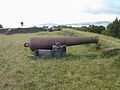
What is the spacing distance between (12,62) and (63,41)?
232cm

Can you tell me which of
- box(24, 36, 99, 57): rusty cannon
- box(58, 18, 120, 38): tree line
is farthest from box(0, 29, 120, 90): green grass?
box(58, 18, 120, 38): tree line

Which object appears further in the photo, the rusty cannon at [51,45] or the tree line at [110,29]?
the tree line at [110,29]

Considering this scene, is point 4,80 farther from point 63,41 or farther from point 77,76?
point 63,41

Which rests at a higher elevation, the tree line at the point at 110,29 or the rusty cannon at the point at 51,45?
the rusty cannon at the point at 51,45

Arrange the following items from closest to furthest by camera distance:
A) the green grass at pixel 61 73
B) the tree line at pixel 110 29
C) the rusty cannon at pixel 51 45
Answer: the green grass at pixel 61 73
the rusty cannon at pixel 51 45
the tree line at pixel 110 29

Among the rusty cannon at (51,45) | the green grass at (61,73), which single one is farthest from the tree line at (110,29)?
the green grass at (61,73)

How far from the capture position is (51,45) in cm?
905

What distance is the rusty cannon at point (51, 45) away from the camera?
8.76m

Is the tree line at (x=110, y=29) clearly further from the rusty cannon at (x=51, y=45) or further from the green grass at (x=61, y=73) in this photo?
the green grass at (x=61, y=73)

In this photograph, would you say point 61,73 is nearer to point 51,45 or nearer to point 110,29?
point 51,45

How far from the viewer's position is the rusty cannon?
876 centimetres

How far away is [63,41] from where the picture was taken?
913 cm

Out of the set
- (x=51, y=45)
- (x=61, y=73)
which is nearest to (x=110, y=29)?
(x=51, y=45)

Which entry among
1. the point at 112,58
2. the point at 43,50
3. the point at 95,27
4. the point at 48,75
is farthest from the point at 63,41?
the point at 95,27
